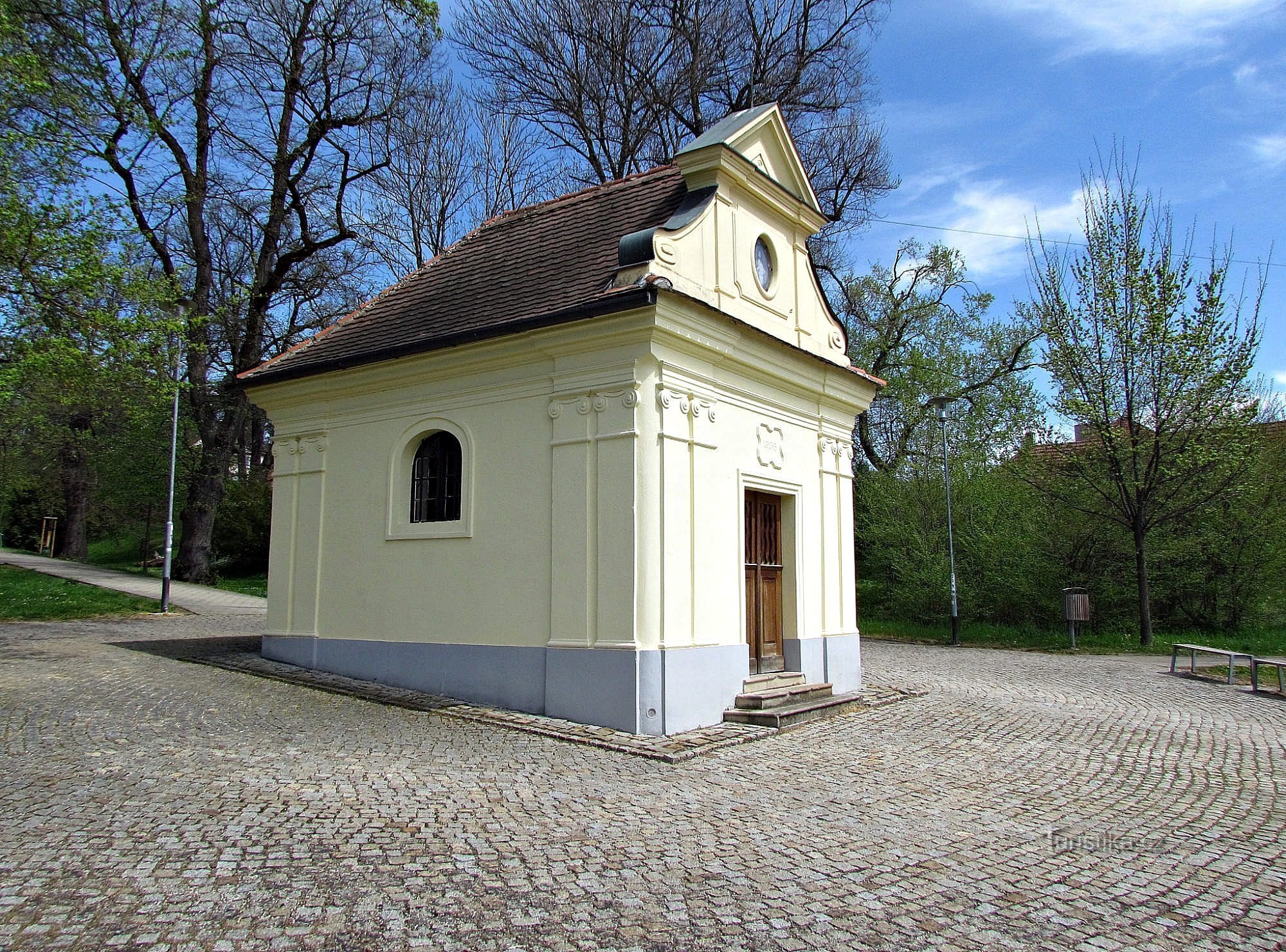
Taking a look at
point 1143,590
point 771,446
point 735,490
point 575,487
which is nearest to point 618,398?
point 575,487

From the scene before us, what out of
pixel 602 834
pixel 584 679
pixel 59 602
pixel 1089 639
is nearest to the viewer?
pixel 602 834

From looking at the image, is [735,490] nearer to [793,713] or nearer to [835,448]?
[793,713]

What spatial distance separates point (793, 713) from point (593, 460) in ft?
11.1

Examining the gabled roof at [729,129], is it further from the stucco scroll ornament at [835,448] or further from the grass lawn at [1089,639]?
the grass lawn at [1089,639]

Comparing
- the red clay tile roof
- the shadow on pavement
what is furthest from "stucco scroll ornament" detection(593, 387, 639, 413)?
the shadow on pavement

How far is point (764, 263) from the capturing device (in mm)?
11266

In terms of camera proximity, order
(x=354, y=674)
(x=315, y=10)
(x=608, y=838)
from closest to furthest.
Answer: (x=608, y=838) < (x=354, y=674) < (x=315, y=10)

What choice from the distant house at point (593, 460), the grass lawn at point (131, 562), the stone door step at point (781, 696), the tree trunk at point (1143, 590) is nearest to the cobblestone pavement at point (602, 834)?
the stone door step at point (781, 696)

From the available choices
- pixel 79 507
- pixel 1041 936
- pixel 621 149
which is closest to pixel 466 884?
pixel 1041 936

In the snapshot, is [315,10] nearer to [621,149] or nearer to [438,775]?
[621,149]

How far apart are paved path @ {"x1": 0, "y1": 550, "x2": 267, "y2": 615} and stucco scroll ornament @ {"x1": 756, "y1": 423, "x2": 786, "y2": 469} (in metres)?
10.9

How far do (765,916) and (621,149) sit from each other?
22397 mm

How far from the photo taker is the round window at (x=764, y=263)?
11062 mm

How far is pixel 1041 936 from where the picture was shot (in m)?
4.29
